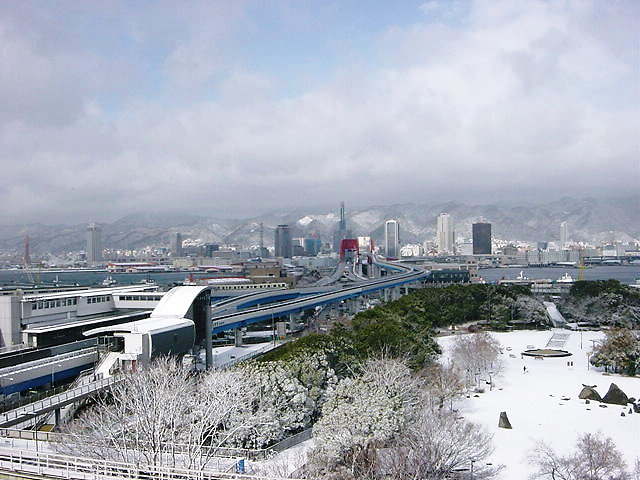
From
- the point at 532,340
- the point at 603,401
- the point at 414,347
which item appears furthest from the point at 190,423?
the point at 532,340

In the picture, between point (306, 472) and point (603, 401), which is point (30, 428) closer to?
point (306, 472)

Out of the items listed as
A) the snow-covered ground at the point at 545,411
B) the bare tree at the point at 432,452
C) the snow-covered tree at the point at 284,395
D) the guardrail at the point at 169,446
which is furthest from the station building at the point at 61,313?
the snow-covered ground at the point at 545,411

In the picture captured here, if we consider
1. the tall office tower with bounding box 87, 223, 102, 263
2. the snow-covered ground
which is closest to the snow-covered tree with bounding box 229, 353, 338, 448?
the snow-covered ground

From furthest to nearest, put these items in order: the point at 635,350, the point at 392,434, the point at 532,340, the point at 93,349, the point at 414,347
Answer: the point at 532,340
the point at 635,350
the point at 414,347
the point at 93,349
the point at 392,434

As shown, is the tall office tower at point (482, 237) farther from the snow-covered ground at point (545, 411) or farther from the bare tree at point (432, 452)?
the bare tree at point (432, 452)

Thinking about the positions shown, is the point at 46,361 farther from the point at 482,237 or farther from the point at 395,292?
the point at 482,237

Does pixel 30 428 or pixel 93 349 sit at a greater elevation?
pixel 93 349
